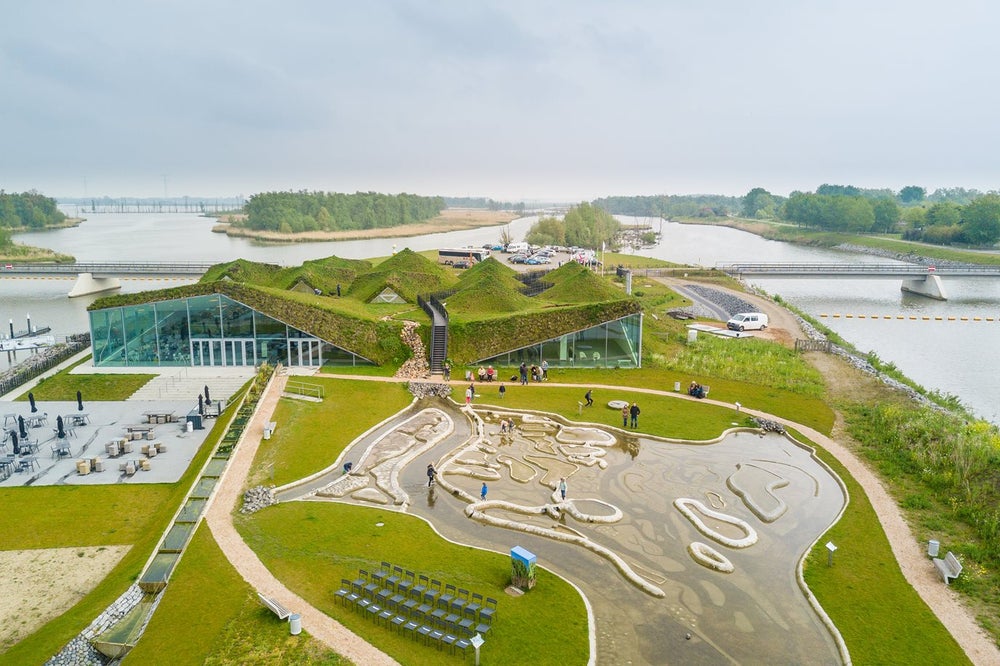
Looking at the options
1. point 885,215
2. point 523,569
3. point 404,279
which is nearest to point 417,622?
point 523,569

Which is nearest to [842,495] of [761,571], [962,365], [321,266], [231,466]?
[761,571]

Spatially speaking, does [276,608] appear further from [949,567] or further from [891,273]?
[891,273]

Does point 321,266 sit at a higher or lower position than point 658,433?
higher

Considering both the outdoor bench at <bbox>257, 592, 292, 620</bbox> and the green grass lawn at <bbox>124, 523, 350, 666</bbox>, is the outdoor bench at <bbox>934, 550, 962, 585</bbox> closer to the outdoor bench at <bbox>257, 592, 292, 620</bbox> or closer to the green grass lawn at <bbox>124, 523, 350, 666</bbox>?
the green grass lawn at <bbox>124, 523, 350, 666</bbox>

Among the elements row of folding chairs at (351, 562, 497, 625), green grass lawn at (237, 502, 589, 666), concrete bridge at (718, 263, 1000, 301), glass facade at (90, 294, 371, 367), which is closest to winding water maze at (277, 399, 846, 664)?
green grass lawn at (237, 502, 589, 666)

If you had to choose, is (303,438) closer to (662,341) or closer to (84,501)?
(84,501)
